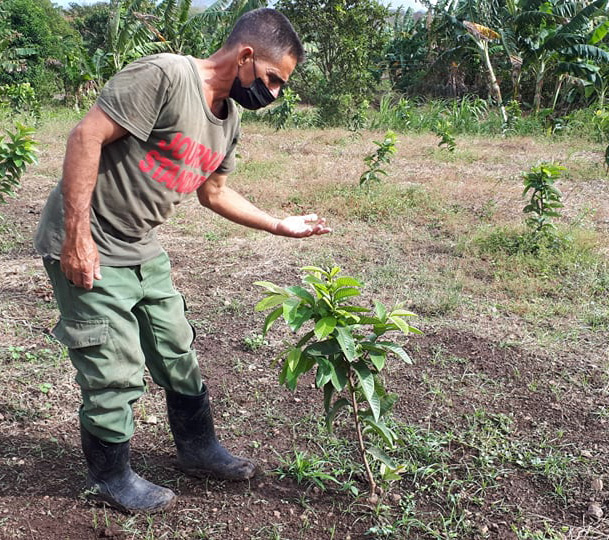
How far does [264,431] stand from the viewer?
2637 millimetres

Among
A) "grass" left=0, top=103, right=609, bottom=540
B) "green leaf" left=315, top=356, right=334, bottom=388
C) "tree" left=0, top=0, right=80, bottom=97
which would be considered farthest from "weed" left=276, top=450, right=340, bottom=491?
"tree" left=0, top=0, right=80, bottom=97

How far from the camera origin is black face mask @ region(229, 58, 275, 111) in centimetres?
196

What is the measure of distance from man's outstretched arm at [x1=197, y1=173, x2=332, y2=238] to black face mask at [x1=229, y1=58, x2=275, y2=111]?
15.5 inches

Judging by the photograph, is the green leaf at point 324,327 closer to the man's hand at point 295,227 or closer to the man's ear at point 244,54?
the man's hand at point 295,227

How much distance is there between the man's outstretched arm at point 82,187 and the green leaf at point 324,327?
70 centimetres

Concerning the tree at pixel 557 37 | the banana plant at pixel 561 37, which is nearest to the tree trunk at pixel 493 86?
the tree at pixel 557 37

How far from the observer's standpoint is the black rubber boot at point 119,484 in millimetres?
2061

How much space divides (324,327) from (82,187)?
0.82m

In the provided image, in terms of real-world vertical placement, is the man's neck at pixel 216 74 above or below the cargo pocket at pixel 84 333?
above

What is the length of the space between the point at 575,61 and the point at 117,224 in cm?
1299

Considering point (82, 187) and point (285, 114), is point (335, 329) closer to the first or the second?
point (82, 187)

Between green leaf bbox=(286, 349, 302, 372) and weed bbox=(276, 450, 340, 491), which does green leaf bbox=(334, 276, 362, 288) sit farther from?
weed bbox=(276, 450, 340, 491)

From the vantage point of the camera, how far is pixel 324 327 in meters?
1.88

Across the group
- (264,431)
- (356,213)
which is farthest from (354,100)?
(264,431)
